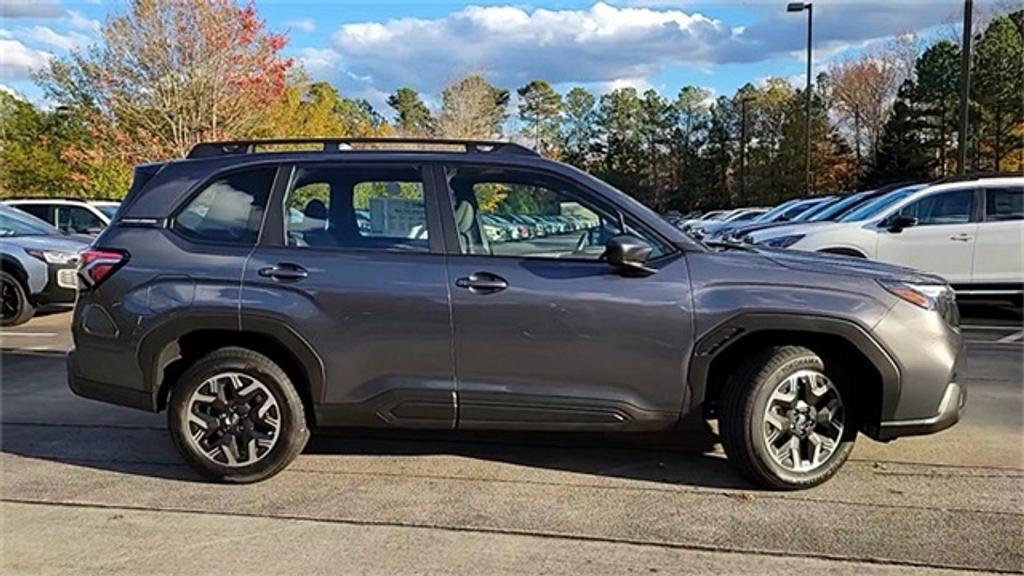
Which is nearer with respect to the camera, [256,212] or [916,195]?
[256,212]

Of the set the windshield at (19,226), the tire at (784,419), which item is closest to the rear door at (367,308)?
the tire at (784,419)

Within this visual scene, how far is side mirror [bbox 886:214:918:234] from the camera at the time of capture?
10.2 meters

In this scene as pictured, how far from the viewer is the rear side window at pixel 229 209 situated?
15.2 feet

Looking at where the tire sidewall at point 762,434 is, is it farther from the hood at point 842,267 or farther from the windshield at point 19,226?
the windshield at point 19,226

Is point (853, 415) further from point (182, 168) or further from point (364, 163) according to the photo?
point (182, 168)

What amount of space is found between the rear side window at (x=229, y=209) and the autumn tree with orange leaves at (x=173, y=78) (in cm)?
2152

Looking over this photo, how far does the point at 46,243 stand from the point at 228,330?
7357 mm

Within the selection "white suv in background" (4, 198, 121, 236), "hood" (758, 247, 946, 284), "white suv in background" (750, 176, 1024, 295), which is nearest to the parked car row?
"white suv in background" (750, 176, 1024, 295)

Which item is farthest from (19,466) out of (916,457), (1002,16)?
(1002,16)

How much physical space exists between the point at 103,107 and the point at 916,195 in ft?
76.3

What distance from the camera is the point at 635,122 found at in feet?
268

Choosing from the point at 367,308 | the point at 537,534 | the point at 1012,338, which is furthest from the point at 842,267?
the point at 1012,338

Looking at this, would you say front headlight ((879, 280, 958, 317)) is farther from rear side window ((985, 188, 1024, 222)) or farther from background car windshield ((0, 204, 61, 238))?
background car windshield ((0, 204, 61, 238))

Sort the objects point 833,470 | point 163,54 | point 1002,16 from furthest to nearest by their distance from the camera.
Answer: point 1002,16, point 163,54, point 833,470
